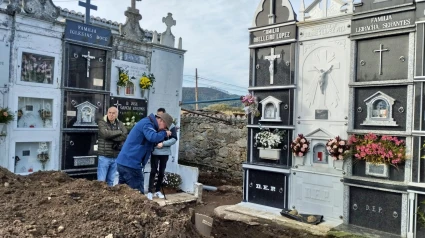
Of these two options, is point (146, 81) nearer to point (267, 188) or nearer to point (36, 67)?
point (36, 67)

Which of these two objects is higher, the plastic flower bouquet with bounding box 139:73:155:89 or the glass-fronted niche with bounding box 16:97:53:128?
the plastic flower bouquet with bounding box 139:73:155:89

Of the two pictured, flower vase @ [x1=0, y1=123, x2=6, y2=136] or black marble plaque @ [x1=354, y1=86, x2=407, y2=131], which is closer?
black marble plaque @ [x1=354, y1=86, x2=407, y2=131]

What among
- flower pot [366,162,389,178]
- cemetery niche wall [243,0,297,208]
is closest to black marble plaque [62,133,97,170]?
cemetery niche wall [243,0,297,208]

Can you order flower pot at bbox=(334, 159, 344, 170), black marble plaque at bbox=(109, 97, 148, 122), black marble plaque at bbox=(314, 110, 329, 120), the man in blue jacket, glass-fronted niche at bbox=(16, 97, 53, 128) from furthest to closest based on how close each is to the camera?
black marble plaque at bbox=(109, 97, 148, 122) < glass-fronted niche at bbox=(16, 97, 53, 128) < black marble plaque at bbox=(314, 110, 329, 120) < flower pot at bbox=(334, 159, 344, 170) < the man in blue jacket

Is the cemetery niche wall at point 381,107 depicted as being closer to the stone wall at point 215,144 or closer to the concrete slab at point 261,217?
the concrete slab at point 261,217

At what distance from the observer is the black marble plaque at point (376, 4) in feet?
16.1

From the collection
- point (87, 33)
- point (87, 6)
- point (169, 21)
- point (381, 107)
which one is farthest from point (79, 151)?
point (381, 107)

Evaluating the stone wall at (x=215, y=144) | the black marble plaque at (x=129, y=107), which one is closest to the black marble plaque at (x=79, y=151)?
the black marble plaque at (x=129, y=107)

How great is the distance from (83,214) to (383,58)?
15.8 ft

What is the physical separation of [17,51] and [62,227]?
17.0 ft

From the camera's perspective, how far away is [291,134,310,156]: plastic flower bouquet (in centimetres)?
572

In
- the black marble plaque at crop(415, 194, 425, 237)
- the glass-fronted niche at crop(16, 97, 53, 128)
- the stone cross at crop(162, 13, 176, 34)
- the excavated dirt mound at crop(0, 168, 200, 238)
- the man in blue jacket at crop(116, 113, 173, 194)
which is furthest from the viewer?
the stone cross at crop(162, 13, 176, 34)

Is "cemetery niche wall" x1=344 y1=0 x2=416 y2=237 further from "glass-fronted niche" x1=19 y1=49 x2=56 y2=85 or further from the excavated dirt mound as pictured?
"glass-fronted niche" x1=19 y1=49 x2=56 y2=85

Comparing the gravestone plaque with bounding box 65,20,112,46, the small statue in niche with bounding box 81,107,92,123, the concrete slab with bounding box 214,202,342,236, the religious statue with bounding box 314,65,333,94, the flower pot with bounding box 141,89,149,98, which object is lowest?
the concrete slab with bounding box 214,202,342,236
